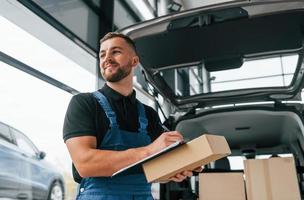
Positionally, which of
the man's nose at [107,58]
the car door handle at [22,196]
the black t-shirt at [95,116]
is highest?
the man's nose at [107,58]

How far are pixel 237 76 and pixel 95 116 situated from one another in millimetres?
1286

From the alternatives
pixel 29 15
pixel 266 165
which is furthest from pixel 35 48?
pixel 266 165

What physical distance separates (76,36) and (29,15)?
578mm

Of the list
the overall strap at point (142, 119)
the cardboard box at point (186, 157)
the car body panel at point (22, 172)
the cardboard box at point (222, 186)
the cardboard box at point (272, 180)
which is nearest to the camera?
the cardboard box at point (186, 157)

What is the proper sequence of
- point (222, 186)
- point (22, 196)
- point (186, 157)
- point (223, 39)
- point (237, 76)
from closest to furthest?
point (186, 157), point (223, 39), point (22, 196), point (237, 76), point (222, 186)

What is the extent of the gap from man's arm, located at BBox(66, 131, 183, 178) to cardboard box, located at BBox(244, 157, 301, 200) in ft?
4.84

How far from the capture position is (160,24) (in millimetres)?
1803

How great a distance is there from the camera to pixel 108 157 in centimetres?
129

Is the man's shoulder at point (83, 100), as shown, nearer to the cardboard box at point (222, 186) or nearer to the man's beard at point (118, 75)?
the man's beard at point (118, 75)

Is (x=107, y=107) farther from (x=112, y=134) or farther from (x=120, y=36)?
(x=120, y=36)

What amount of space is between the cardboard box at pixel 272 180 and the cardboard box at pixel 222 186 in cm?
5

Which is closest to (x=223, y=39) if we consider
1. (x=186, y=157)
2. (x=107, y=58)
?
(x=107, y=58)

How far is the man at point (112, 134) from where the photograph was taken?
4.24 feet

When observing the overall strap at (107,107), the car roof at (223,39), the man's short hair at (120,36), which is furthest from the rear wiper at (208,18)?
the overall strap at (107,107)
